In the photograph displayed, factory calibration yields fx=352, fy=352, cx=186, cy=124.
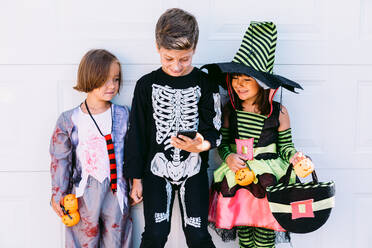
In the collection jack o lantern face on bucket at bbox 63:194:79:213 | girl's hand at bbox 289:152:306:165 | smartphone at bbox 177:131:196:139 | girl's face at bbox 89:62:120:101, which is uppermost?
girl's face at bbox 89:62:120:101

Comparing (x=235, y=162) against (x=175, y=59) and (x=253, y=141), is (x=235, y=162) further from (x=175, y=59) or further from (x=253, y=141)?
(x=175, y=59)

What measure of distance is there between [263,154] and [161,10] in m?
0.81

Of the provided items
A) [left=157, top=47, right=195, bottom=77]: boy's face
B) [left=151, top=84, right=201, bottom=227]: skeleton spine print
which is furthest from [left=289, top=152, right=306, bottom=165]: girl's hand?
[left=157, top=47, right=195, bottom=77]: boy's face

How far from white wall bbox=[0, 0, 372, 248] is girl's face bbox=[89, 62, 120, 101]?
120 millimetres

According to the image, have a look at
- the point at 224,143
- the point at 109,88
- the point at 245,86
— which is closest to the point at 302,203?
the point at 224,143

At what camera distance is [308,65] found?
1.72m

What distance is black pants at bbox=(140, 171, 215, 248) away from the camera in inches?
56.3

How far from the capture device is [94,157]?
5.00 ft

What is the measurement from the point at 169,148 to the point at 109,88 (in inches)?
15.0

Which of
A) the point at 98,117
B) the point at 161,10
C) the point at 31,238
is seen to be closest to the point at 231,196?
the point at 98,117

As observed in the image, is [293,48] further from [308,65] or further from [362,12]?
[362,12]

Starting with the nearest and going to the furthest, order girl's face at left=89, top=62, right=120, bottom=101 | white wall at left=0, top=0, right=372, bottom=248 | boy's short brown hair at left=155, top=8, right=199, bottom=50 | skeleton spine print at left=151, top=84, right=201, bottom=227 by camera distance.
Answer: boy's short brown hair at left=155, top=8, right=199, bottom=50 < skeleton spine print at left=151, top=84, right=201, bottom=227 < girl's face at left=89, top=62, right=120, bottom=101 < white wall at left=0, top=0, right=372, bottom=248

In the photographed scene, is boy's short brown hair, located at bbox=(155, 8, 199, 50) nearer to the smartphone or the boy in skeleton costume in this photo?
the boy in skeleton costume

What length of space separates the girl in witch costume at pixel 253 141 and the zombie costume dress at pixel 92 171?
43cm
